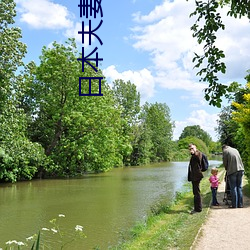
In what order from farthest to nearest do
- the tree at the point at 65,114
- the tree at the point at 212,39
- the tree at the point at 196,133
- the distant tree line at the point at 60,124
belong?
the tree at the point at 196,133, the tree at the point at 65,114, the distant tree line at the point at 60,124, the tree at the point at 212,39

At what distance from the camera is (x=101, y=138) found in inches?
1134

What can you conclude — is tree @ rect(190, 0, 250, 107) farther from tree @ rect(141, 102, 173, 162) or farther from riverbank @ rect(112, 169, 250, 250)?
tree @ rect(141, 102, 173, 162)

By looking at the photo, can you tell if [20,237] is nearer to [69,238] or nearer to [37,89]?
[69,238]

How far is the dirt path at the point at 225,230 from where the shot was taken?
6.62 metres

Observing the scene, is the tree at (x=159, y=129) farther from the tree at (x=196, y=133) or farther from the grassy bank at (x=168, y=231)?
the grassy bank at (x=168, y=231)

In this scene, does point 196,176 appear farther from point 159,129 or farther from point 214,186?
point 159,129

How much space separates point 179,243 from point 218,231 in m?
1.20

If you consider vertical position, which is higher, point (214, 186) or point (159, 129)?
point (159, 129)

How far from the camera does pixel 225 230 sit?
771cm

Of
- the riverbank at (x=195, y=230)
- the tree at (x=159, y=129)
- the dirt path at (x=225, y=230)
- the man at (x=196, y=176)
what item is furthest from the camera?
the tree at (x=159, y=129)

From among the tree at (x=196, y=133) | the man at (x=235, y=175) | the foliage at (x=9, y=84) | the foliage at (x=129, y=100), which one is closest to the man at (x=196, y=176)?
the man at (x=235, y=175)

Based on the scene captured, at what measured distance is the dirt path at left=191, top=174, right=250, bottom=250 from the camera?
662cm

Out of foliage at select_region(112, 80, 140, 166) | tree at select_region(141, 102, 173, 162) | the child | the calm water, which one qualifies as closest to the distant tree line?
the calm water

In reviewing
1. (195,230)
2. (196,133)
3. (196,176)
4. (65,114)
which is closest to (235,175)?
(196,176)
